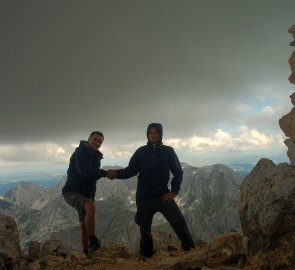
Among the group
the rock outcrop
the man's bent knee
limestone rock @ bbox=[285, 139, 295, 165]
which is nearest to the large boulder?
the rock outcrop

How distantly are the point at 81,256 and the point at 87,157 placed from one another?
191 inches

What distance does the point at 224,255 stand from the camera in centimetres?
1063

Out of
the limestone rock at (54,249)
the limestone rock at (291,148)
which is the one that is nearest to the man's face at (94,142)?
the limestone rock at (54,249)

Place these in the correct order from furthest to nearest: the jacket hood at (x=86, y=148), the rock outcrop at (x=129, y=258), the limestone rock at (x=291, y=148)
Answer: the limestone rock at (x=291, y=148), the jacket hood at (x=86, y=148), the rock outcrop at (x=129, y=258)

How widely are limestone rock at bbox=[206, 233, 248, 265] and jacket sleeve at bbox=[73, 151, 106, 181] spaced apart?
7.36 m

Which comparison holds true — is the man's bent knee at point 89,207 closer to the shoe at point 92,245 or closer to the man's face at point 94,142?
the shoe at point 92,245

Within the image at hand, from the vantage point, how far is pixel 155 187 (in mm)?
15430

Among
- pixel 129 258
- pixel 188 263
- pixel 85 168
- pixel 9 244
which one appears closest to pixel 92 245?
pixel 129 258

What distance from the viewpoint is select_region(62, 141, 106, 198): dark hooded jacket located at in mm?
16234

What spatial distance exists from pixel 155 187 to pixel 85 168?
3779 millimetres

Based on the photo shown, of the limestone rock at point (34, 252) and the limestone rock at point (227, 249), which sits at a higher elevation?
the limestone rock at point (227, 249)

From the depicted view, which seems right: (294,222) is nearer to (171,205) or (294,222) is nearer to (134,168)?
(171,205)

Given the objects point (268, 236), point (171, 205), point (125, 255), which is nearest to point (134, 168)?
point (171, 205)

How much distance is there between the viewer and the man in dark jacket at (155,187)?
15.2 meters
